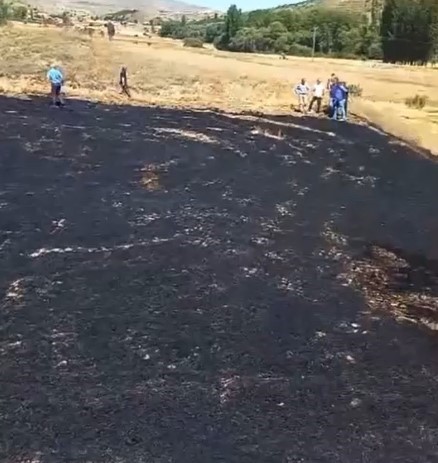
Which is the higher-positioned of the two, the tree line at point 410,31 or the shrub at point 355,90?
the tree line at point 410,31

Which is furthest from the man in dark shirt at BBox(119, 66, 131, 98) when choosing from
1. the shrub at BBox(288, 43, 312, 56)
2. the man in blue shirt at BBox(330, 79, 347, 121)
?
the shrub at BBox(288, 43, 312, 56)

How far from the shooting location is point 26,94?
148ft

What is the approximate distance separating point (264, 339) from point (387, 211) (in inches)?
425

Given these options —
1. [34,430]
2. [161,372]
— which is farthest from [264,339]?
[34,430]

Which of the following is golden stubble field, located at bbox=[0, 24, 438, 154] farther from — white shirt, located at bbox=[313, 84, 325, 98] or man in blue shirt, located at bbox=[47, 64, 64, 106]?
man in blue shirt, located at bbox=[47, 64, 64, 106]

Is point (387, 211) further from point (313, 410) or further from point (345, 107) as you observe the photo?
point (345, 107)

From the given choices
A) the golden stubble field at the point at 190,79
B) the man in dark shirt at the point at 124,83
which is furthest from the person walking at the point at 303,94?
the man in dark shirt at the point at 124,83

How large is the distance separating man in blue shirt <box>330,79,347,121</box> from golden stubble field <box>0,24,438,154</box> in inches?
63.1

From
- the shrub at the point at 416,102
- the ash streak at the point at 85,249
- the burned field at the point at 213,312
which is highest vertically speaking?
the shrub at the point at 416,102

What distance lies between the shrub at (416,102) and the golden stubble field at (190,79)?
43cm

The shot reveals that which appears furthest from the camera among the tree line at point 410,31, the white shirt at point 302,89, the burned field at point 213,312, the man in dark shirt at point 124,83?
the tree line at point 410,31

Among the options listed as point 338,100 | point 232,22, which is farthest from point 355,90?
point 232,22

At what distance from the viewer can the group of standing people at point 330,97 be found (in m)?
42.0

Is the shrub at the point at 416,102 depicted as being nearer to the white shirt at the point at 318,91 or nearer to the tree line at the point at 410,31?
the white shirt at the point at 318,91
